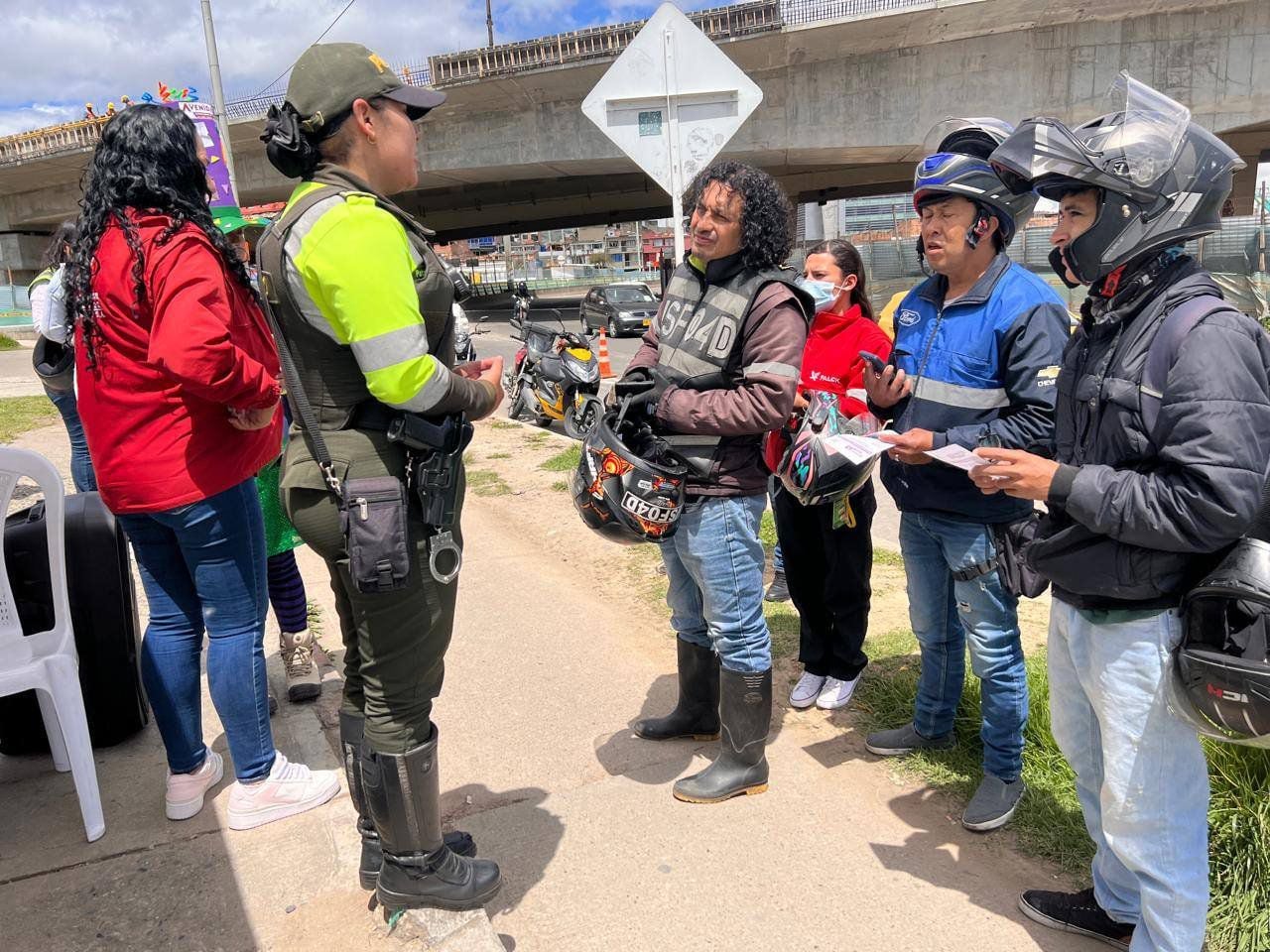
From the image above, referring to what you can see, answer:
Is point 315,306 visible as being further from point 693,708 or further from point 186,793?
point 693,708

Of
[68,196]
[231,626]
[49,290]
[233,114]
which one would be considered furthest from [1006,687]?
[68,196]

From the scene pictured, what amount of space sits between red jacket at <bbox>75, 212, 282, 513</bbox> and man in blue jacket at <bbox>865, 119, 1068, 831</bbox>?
6.41 feet

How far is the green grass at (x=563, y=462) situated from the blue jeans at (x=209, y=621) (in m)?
4.95

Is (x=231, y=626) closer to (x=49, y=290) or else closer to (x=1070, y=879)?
(x=49, y=290)

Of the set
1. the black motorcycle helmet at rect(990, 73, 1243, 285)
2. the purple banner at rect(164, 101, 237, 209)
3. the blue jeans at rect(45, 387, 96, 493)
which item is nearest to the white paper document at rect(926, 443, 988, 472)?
the black motorcycle helmet at rect(990, 73, 1243, 285)

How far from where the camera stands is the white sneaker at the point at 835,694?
3.59m

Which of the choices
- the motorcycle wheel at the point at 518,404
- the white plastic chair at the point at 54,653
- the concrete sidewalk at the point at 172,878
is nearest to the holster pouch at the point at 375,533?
the concrete sidewalk at the point at 172,878

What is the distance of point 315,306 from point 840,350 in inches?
91.2

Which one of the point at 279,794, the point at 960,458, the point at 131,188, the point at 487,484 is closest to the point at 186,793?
the point at 279,794

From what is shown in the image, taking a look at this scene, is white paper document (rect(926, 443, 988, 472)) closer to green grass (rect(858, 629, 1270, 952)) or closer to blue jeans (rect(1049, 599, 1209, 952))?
blue jeans (rect(1049, 599, 1209, 952))

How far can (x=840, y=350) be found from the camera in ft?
12.1

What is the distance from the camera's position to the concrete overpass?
57.3ft

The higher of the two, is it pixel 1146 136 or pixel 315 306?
pixel 1146 136

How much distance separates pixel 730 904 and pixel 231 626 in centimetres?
171
